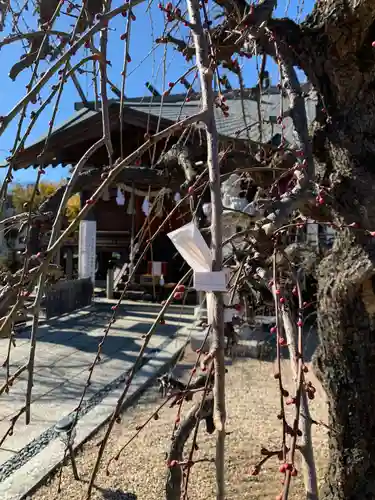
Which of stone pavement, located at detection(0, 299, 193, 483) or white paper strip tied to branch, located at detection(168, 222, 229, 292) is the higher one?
white paper strip tied to branch, located at detection(168, 222, 229, 292)

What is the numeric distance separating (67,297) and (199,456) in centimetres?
688

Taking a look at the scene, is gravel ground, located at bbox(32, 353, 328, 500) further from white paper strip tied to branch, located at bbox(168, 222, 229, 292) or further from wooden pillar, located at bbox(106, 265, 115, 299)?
wooden pillar, located at bbox(106, 265, 115, 299)

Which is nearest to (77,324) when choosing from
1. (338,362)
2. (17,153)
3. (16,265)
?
(16,265)

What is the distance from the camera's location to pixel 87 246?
1030 cm

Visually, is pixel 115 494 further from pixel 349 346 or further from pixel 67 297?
pixel 67 297

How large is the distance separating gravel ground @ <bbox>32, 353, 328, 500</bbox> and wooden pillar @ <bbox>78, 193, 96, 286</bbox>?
6007mm

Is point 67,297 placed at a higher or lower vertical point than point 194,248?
lower

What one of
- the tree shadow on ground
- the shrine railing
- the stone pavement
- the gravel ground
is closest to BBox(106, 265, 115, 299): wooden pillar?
the shrine railing

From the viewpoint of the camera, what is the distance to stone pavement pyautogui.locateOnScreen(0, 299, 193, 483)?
3.64 m

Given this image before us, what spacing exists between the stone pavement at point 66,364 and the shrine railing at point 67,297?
0.24 meters

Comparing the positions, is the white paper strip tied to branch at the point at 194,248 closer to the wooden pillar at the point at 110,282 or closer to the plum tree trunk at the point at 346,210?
the plum tree trunk at the point at 346,210

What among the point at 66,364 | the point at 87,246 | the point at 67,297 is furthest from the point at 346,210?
the point at 87,246

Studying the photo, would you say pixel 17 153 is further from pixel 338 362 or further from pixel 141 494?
pixel 141 494

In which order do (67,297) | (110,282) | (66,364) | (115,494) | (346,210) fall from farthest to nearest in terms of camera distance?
(110,282) < (67,297) < (66,364) < (115,494) < (346,210)
